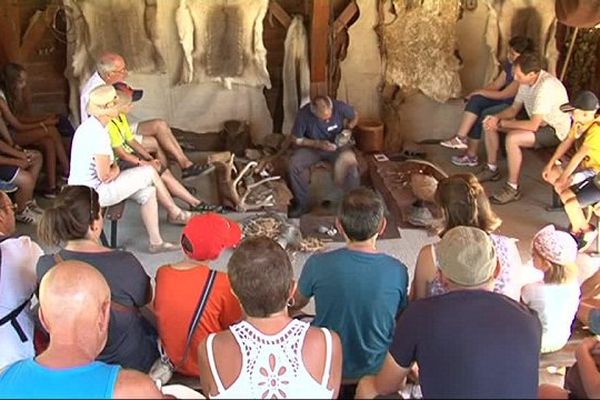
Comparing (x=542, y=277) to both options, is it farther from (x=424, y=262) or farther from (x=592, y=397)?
(x=592, y=397)

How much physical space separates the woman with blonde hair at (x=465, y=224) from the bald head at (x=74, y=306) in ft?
4.67

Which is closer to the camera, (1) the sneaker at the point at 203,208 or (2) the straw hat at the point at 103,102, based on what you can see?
(2) the straw hat at the point at 103,102

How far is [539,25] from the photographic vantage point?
24.1 feet

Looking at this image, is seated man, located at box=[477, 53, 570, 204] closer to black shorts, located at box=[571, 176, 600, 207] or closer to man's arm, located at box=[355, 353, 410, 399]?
black shorts, located at box=[571, 176, 600, 207]

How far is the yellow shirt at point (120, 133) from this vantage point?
224 inches

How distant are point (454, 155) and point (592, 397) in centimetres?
463

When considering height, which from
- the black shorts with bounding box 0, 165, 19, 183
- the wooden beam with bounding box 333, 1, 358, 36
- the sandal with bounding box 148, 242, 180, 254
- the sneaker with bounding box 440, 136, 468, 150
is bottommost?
the sandal with bounding box 148, 242, 180, 254

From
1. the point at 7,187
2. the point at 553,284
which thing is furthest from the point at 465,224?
the point at 7,187

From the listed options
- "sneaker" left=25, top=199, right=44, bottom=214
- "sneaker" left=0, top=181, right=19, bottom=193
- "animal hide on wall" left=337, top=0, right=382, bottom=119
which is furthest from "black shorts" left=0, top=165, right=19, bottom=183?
"animal hide on wall" left=337, top=0, right=382, bottom=119

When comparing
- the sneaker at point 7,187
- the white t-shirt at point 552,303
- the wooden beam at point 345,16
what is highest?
the wooden beam at point 345,16

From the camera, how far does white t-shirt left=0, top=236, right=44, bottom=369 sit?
144 inches

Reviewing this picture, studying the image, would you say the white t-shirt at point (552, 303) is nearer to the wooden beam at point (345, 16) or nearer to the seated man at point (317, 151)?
the seated man at point (317, 151)

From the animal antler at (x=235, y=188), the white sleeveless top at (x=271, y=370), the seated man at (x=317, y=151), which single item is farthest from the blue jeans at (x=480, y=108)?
the white sleeveless top at (x=271, y=370)

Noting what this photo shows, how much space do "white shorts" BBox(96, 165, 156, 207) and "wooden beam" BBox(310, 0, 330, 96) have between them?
2.16 m
